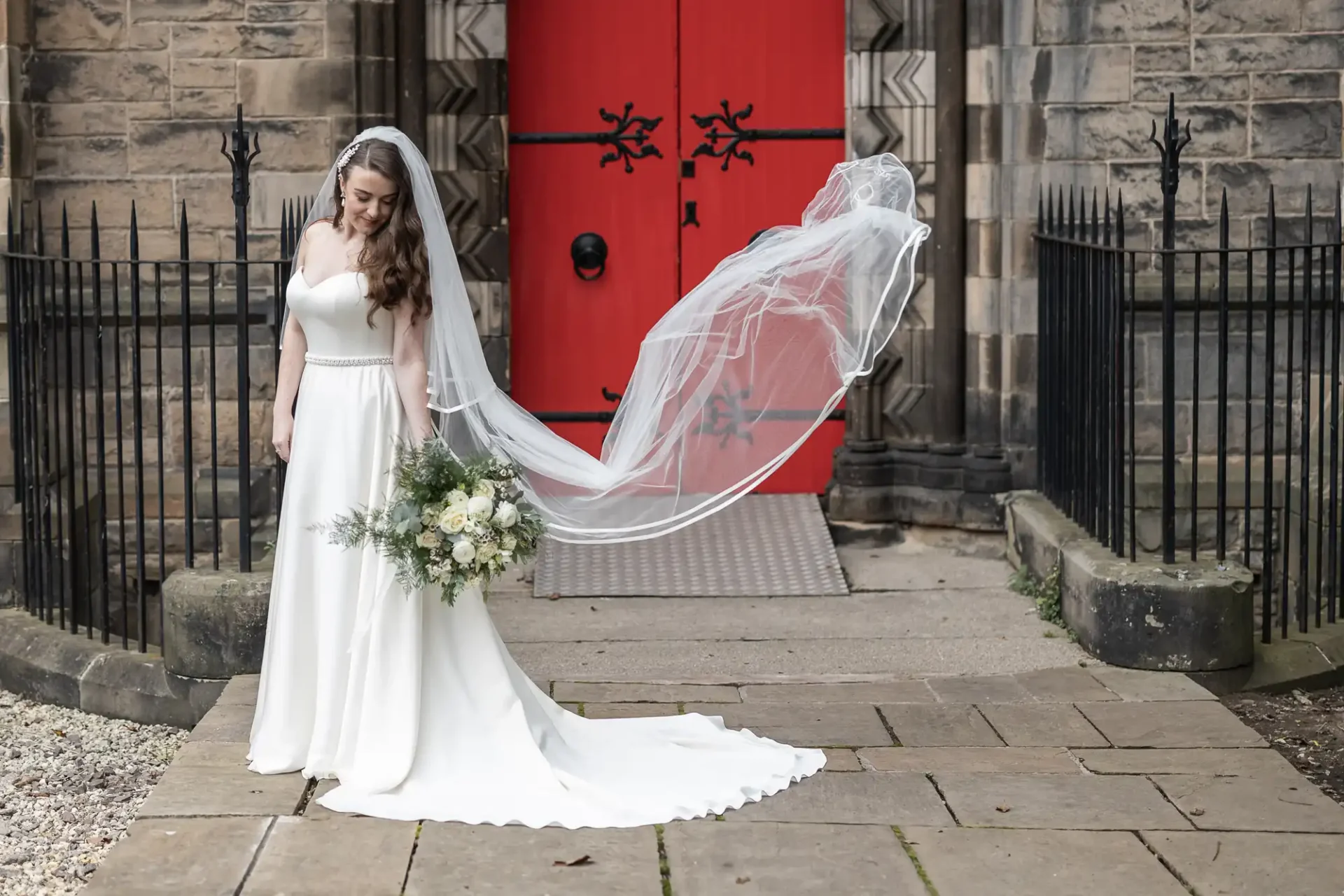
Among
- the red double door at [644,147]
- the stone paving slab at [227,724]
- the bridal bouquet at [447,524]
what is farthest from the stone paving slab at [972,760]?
the red double door at [644,147]

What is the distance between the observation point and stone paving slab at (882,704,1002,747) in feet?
17.7

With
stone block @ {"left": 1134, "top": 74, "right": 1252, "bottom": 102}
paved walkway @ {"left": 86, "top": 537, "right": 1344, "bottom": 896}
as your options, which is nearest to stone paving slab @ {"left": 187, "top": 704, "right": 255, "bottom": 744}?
paved walkway @ {"left": 86, "top": 537, "right": 1344, "bottom": 896}

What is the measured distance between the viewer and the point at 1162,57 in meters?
7.98

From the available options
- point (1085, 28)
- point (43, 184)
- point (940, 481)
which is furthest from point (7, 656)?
point (1085, 28)

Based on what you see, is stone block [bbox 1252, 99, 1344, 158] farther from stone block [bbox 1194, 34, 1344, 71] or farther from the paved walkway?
the paved walkway

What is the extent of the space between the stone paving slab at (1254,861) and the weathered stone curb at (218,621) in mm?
3008

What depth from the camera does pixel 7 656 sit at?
676 centimetres

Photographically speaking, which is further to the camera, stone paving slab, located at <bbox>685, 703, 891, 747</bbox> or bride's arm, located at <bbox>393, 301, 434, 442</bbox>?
stone paving slab, located at <bbox>685, 703, 891, 747</bbox>

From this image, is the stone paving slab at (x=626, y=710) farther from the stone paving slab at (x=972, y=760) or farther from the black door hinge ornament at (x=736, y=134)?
the black door hinge ornament at (x=736, y=134)

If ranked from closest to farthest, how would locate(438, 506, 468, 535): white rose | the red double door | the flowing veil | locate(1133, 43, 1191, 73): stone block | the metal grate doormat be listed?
1. locate(438, 506, 468, 535): white rose
2. the flowing veil
3. the metal grate doormat
4. locate(1133, 43, 1191, 73): stone block
5. the red double door

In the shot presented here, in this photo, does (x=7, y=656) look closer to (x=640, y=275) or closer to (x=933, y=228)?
(x=640, y=275)

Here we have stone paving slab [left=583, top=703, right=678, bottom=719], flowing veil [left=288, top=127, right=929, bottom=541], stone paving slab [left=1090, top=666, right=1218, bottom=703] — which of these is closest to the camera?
flowing veil [left=288, top=127, right=929, bottom=541]

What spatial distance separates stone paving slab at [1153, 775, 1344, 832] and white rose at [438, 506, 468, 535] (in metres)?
2.01

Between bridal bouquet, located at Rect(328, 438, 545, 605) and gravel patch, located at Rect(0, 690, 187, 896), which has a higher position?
bridal bouquet, located at Rect(328, 438, 545, 605)
